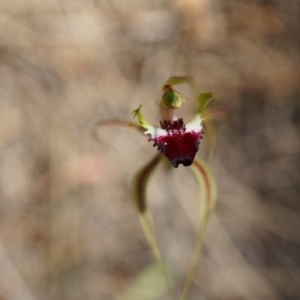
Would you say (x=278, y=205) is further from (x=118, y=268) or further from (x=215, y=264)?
(x=118, y=268)

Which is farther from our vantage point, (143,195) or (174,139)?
(143,195)

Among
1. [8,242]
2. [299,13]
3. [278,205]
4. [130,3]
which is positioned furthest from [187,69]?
[8,242]

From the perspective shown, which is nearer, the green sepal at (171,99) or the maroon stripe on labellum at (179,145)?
the maroon stripe on labellum at (179,145)

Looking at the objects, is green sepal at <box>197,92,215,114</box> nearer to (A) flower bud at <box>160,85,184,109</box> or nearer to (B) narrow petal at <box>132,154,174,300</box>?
(A) flower bud at <box>160,85,184,109</box>

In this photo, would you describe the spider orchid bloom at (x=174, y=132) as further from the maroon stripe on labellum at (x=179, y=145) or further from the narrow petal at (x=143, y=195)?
the narrow petal at (x=143, y=195)

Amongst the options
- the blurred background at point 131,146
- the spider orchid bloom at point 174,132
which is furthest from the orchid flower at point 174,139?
the blurred background at point 131,146

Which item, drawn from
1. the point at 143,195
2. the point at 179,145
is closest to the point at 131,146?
the point at 143,195

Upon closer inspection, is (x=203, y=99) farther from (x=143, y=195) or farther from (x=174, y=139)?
(x=143, y=195)
